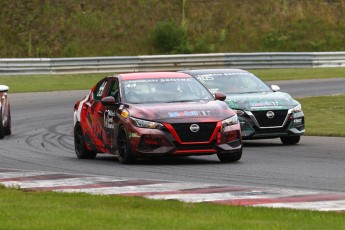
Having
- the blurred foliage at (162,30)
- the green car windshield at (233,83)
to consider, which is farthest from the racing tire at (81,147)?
the blurred foliage at (162,30)

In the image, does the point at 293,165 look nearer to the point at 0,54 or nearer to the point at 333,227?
the point at 333,227

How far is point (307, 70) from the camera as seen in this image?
4272 centimetres

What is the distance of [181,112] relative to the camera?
1617 centimetres

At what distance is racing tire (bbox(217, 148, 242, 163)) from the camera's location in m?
16.5

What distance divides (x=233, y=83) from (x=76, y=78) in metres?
20.4

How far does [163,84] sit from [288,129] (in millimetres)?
3325

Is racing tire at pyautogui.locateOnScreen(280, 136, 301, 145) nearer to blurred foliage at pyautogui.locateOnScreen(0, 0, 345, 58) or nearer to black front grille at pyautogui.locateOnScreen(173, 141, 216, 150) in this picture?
black front grille at pyautogui.locateOnScreen(173, 141, 216, 150)

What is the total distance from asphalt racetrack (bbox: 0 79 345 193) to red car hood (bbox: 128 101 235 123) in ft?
2.20

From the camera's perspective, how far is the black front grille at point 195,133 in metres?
16.0

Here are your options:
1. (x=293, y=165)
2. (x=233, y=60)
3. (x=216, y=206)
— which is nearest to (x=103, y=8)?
(x=233, y=60)

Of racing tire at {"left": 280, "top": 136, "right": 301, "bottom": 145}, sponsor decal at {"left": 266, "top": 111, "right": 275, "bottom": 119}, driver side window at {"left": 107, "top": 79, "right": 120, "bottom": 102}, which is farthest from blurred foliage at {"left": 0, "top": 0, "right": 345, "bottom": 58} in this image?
driver side window at {"left": 107, "top": 79, "right": 120, "bottom": 102}

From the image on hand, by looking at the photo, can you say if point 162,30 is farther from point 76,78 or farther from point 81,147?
point 81,147

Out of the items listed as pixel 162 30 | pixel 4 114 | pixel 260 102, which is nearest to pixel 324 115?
pixel 260 102

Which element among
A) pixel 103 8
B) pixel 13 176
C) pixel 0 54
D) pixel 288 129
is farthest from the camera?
pixel 103 8
